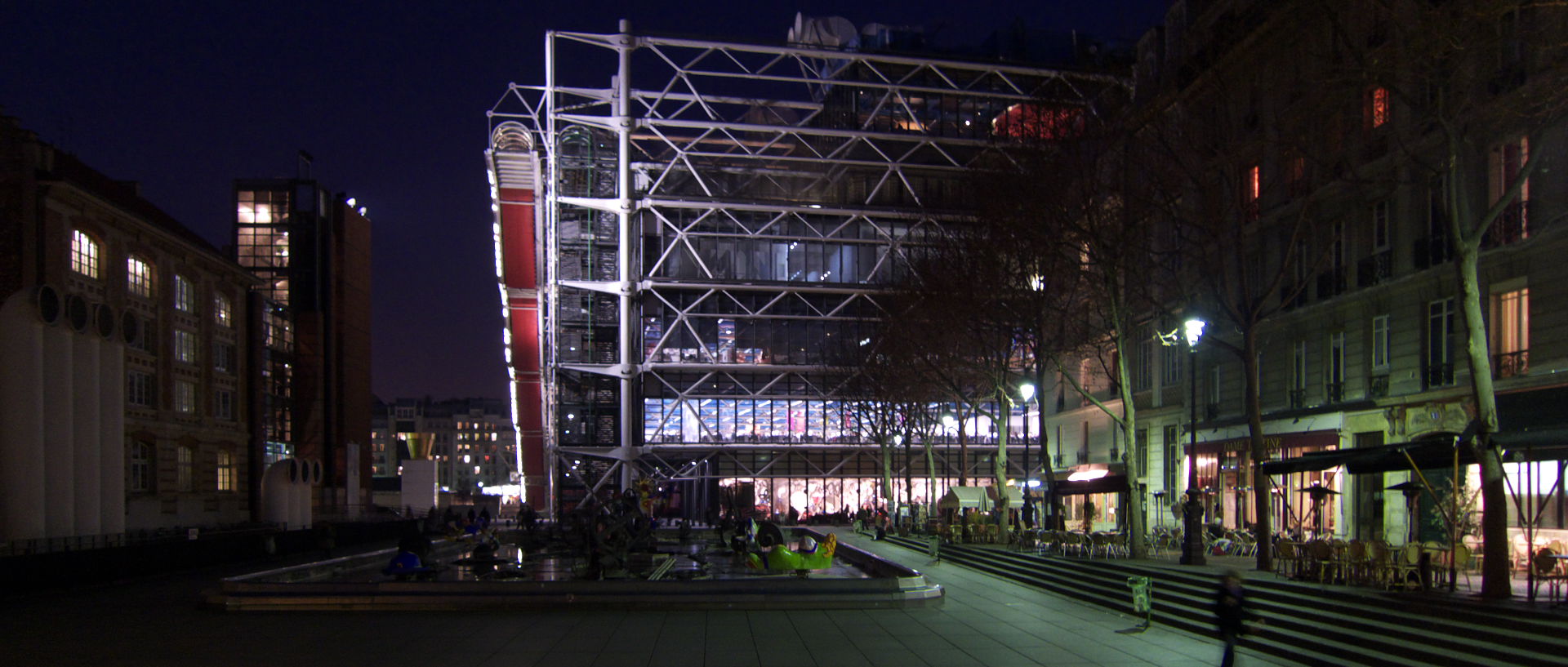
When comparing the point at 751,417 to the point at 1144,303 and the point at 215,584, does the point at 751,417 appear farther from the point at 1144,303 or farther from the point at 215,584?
the point at 215,584

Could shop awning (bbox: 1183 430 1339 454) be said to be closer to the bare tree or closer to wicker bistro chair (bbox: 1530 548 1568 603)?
wicker bistro chair (bbox: 1530 548 1568 603)

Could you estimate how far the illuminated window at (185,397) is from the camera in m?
53.2

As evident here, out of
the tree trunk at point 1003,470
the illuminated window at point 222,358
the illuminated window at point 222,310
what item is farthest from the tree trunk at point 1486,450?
the illuminated window at point 222,310

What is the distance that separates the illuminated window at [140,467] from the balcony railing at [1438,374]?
160 ft

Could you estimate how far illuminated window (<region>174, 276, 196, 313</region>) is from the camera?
53312 millimetres

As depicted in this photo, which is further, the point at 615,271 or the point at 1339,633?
the point at 615,271

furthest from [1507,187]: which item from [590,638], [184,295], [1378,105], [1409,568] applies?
[184,295]

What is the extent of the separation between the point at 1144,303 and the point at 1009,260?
11592 mm

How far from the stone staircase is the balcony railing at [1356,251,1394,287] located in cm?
1090

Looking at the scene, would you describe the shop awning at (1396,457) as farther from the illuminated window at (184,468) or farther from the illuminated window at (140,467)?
the illuminated window at (184,468)

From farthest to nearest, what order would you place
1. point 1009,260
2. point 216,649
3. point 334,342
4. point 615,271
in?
1. point 334,342
2. point 615,271
3. point 1009,260
4. point 216,649

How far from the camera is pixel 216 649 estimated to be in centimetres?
1772

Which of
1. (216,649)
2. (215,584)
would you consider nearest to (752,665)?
(216,649)

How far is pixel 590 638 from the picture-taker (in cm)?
1902
